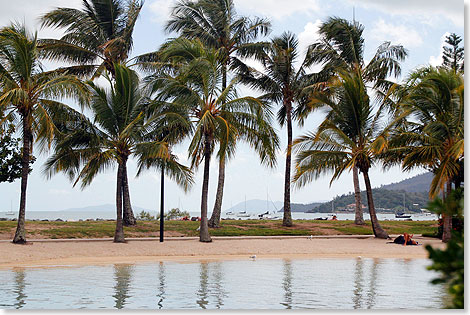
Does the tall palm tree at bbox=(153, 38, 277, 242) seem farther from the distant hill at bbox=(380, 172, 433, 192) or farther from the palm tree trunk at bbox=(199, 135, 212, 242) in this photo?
the distant hill at bbox=(380, 172, 433, 192)

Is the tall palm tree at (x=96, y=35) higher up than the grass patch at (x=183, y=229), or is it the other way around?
the tall palm tree at (x=96, y=35)

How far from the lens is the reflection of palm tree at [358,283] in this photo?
1102cm

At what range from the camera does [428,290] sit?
12.6 m

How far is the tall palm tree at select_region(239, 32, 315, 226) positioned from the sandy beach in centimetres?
689

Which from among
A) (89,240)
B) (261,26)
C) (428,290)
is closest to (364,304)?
(428,290)

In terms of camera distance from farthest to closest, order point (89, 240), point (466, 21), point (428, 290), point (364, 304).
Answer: point (89, 240) → point (428, 290) → point (364, 304) → point (466, 21)

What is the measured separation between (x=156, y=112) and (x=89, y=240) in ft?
19.4

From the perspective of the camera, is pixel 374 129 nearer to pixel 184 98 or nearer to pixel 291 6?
pixel 184 98

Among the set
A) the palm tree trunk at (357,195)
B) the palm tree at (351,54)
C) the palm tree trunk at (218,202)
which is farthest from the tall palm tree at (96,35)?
the palm tree trunk at (357,195)

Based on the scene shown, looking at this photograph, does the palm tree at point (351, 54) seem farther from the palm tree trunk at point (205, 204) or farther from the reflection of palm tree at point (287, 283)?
the reflection of palm tree at point (287, 283)

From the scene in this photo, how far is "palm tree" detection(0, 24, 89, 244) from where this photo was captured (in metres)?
18.7

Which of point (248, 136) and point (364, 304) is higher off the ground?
point (248, 136)

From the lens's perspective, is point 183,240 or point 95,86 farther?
point 183,240

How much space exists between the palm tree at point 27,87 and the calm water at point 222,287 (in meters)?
5.47
